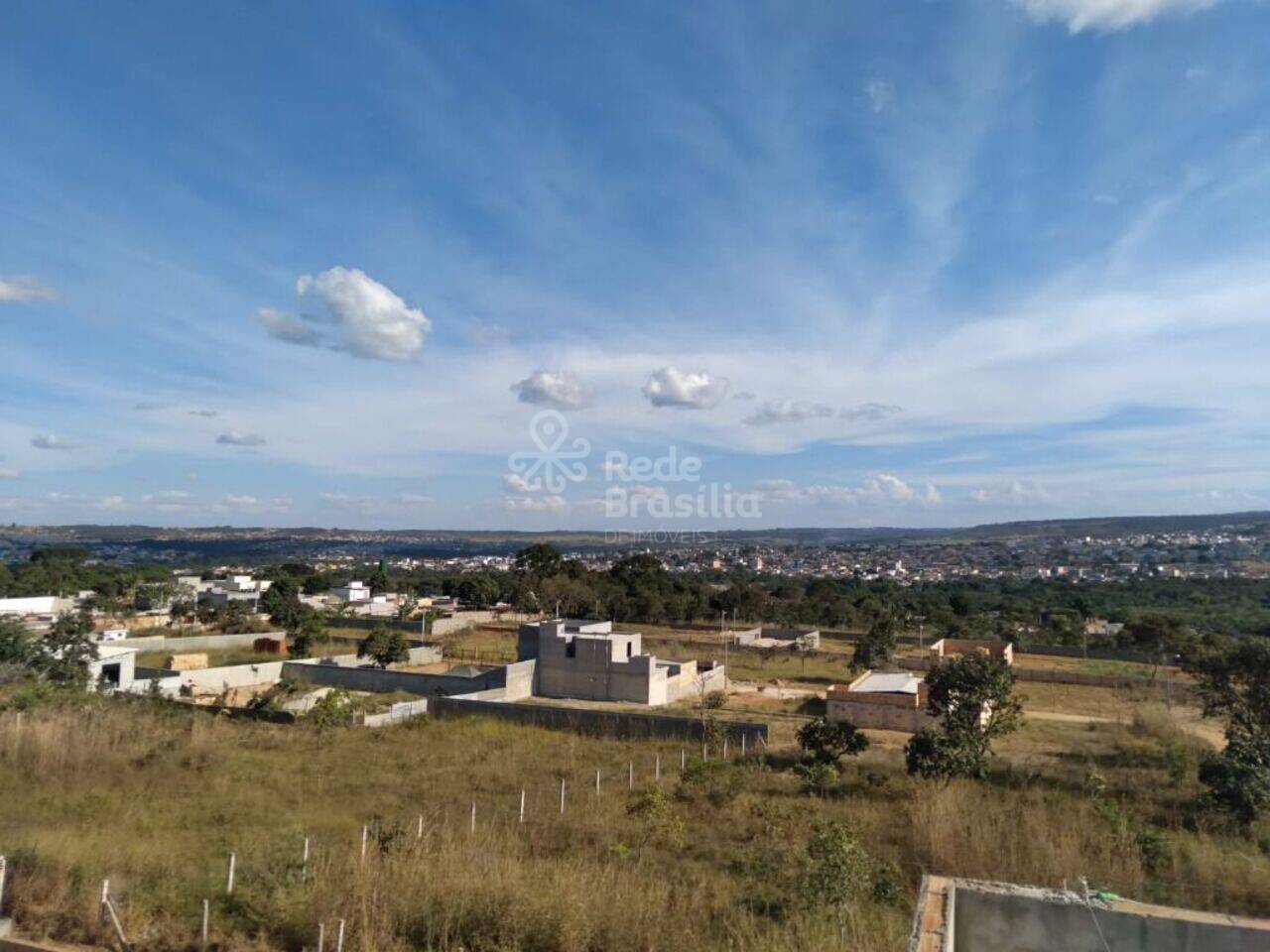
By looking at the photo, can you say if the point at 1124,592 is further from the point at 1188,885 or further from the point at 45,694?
the point at 45,694

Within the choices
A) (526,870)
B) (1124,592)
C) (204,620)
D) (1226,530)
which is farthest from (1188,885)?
(1226,530)

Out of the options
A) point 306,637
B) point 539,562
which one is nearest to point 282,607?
point 306,637

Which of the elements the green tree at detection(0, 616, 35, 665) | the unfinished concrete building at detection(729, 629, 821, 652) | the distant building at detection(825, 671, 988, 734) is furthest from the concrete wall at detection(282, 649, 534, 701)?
the unfinished concrete building at detection(729, 629, 821, 652)

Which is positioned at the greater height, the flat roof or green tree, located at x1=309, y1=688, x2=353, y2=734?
green tree, located at x1=309, y1=688, x2=353, y2=734

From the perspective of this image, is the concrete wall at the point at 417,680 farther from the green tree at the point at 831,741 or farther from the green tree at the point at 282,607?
the green tree at the point at 282,607

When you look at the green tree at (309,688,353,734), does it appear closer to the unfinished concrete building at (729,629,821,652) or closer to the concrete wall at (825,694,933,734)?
the concrete wall at (825,694,933,734)

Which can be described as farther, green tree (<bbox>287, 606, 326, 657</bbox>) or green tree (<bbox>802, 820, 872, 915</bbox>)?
green tree (<bbox>287, 606, 326, 657</bbox>)

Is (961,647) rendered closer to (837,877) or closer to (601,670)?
(601,670)
